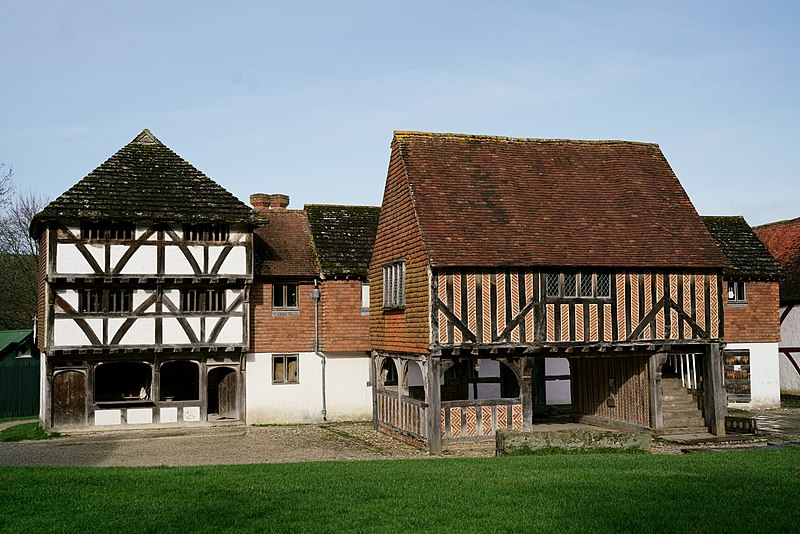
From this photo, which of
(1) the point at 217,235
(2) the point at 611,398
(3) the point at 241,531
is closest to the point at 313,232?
(1) the point at 217,235

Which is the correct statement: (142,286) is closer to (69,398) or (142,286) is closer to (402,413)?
(69,398)

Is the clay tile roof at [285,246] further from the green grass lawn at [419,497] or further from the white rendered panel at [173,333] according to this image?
the green grass lawn at [419,497]

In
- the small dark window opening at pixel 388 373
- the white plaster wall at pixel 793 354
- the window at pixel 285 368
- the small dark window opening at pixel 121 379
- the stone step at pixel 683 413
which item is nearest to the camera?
the stone step at pixel 683 413

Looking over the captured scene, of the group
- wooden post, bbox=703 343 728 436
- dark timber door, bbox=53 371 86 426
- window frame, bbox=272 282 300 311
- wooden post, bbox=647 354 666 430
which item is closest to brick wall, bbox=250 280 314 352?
window frame, bbox=272 282 300 311

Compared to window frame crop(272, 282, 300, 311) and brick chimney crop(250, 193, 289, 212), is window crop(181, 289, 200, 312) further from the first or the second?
brick chimney crop(250, 193, 289, 212)

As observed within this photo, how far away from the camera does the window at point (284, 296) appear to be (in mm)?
27953

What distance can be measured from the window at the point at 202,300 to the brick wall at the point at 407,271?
15.5ft

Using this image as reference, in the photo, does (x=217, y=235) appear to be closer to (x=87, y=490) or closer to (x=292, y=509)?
(x=87, y=490)

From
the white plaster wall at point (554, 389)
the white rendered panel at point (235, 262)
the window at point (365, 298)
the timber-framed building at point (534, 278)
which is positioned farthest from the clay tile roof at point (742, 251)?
the white rendered panel at point (235, 262)

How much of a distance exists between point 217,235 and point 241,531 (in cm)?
1689

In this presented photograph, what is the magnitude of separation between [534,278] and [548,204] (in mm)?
2625

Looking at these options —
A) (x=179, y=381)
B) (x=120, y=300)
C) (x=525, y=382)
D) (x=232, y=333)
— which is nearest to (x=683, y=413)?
→ (x=525, y=382)

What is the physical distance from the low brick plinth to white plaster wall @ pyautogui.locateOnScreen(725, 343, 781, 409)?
13911 mm

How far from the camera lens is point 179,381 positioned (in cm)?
3006
